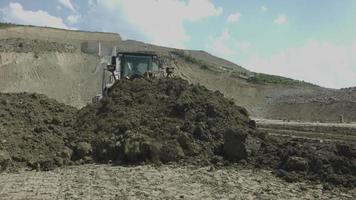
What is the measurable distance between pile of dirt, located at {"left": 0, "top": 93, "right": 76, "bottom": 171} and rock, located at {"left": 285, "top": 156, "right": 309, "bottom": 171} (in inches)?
196

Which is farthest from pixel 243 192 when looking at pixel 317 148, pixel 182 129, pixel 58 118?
pixel 58 118

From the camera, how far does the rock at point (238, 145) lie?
12.1 m

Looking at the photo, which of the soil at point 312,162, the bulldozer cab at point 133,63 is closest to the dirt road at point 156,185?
the soil at point 312,162

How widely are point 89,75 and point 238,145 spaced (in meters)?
45.0

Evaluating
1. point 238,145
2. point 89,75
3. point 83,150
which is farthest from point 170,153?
point 89,75

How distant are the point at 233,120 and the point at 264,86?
144 feet

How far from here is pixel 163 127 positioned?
13391mm

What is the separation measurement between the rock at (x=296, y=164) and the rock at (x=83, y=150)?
15.6ft

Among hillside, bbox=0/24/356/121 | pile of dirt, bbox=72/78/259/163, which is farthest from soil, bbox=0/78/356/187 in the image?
hillside, bbox=0/24/356/121

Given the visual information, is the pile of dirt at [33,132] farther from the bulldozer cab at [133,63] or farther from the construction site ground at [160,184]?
the bulldozer cab at [133,63]

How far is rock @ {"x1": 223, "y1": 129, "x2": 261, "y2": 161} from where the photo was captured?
1211 cm

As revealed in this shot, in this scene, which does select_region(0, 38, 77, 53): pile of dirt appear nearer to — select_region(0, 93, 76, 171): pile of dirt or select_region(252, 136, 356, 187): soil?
select_region(0, 93, 76, 171): pile of dirt

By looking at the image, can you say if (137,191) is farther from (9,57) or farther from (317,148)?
(9,57)

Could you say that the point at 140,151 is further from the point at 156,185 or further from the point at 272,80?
the point at 272,80
